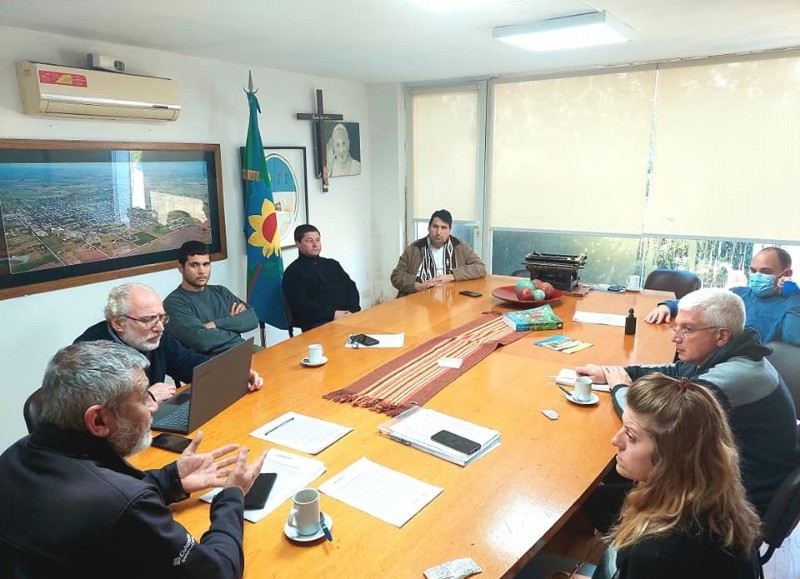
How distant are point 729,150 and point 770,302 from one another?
169cm

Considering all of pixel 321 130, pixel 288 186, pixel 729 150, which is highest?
pixel 321 130

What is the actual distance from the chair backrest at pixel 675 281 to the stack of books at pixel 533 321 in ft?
4.89

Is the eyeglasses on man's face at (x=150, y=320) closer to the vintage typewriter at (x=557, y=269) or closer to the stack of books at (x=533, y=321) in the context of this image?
the stack of books at (x=533, y=321)

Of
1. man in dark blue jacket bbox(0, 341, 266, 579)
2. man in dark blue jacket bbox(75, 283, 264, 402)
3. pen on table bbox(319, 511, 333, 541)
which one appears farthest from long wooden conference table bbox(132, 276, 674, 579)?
man in dark blue jacket bbox(75, 283, 264, 402)

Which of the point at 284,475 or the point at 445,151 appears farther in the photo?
the point at 445,151

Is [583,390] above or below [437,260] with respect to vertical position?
below

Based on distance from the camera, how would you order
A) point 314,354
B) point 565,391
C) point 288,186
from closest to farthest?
point 565,391
point 314,354
point 288,186

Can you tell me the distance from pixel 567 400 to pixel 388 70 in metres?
3.48

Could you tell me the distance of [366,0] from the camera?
2508 millimetres

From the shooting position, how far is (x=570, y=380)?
87.4 inches

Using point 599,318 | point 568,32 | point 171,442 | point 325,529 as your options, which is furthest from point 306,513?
point 568,32

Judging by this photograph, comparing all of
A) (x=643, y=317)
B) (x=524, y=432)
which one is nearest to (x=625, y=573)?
(x=524, y=432)

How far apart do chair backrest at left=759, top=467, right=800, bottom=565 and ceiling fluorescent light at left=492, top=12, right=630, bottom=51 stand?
7.46ft

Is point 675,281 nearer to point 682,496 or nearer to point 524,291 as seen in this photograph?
point 524,291
